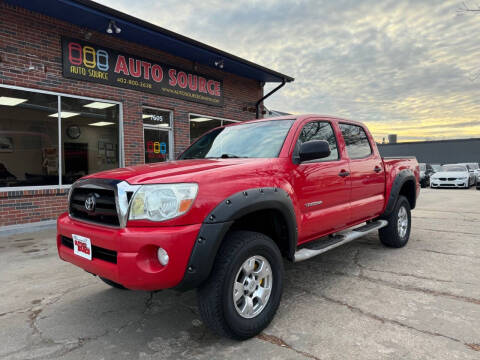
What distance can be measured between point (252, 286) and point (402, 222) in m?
3.46

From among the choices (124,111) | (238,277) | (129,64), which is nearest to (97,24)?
(129,64)

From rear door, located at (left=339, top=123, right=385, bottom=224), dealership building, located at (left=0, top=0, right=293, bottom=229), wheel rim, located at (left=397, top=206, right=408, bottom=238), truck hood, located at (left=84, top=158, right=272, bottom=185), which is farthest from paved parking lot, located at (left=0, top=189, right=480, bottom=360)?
dealership building, located at (left=0, top=0, right=293, bottom=229)

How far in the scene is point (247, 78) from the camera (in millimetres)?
11367

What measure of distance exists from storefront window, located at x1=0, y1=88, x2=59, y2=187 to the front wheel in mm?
6034

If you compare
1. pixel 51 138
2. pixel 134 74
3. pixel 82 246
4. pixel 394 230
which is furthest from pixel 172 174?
pixel 134 74

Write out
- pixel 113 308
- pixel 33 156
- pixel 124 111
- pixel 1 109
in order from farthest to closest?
1. pixel 124 111
2. pixel 33 156
3. pixel 1 109
4. pixel 113 308

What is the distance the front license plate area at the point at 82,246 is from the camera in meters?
2.47

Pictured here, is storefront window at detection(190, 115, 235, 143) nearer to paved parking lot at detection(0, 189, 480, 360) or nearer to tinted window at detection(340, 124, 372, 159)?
paved parking lot at detection(0, 189, 480, 360)

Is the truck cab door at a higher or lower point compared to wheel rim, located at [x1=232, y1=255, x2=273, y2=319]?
higher

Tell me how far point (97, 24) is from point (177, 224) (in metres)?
6.65

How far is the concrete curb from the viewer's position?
6.21 metres

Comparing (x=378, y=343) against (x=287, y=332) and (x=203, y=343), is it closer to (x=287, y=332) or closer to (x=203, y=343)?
(x=287, y=332)

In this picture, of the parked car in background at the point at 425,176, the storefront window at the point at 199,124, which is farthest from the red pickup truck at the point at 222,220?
the parked car in background at the point at 425,176

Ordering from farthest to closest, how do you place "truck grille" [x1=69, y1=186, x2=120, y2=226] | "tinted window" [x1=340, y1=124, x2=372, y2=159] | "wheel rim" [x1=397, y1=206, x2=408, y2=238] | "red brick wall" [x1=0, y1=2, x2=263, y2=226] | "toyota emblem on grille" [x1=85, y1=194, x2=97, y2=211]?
"red brick wall" [x1=0, y1=2, x2=263, y2=226], "wheel rim" [x1=397, y1=206, x2=408, y2=238], "tinted window" [x1=340, y1=124, x2=372, y2=159], "toyota emblem on grille" [x1=85, y1=194, x2=97, y2=211], "truck grille" [x1=69, y1=186, x2=120, y2=226]
